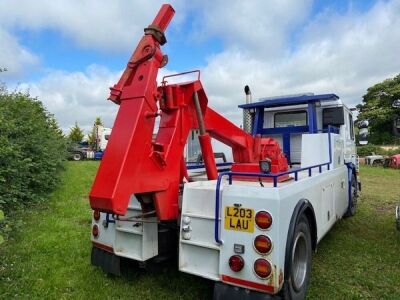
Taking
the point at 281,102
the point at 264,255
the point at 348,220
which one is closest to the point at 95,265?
the point at 264,255

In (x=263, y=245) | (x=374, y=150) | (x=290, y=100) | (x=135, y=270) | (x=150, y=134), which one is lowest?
(x=135, y=270)

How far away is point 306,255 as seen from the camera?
380 centimetres

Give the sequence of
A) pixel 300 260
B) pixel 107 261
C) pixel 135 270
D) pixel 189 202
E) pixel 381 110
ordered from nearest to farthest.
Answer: pixel 189 202 < pixel 300 260 < pixel 107 261 < pixel 135 270 < pixel 381 110

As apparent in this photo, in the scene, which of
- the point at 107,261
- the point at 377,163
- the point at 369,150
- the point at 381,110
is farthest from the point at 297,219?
the point at 381,110

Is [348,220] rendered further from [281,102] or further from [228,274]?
[228,274]

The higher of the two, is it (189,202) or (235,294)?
(189,202)

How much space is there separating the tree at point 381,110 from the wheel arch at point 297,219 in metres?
34.9

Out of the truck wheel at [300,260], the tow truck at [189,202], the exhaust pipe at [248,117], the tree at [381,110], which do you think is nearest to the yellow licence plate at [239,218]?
the tow truck at [189,202]

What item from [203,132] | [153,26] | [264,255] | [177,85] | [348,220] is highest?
[153,26]

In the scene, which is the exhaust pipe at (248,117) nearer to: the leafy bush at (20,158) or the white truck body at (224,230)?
the white truck body at (224,230)

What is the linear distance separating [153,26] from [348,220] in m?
5.86

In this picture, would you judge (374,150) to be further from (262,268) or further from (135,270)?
(262,268)

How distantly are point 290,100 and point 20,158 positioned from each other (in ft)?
18.4

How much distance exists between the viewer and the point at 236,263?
3094mm
